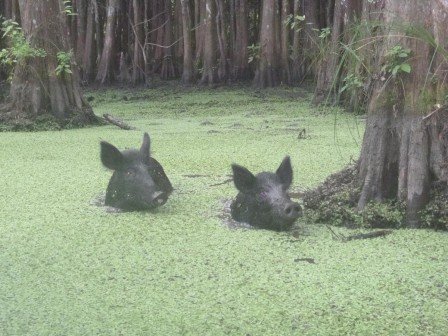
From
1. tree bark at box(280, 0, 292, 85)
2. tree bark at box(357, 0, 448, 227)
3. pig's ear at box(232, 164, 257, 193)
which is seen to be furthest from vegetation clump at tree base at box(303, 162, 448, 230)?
tree bark at box(280, 0, 292, 85)

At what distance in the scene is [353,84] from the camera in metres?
3.18

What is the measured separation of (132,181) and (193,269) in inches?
42.0

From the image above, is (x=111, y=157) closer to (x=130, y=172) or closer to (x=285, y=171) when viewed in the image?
(x=130, y=172)

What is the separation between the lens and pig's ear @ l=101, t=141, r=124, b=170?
344 cm

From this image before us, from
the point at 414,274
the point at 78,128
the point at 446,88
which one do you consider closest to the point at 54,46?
the point at 78,128

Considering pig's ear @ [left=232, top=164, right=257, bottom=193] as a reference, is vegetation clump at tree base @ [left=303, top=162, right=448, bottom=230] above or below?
below

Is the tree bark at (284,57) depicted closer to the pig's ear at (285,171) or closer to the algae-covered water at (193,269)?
the algae-covered water at (193,269)

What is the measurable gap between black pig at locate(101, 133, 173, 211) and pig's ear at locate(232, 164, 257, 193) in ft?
1.34

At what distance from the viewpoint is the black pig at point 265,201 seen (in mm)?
2975

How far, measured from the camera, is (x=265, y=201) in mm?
3053

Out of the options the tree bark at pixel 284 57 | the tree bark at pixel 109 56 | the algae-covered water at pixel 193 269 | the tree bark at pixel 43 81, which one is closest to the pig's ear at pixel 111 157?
the algae-covered water at pixel 193 269

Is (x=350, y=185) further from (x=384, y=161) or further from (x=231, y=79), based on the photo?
(x=231, y=79)

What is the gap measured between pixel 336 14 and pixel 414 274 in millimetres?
7011

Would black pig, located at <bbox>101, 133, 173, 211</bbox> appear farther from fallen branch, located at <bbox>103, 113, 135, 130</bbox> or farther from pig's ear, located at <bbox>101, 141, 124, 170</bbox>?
fallen branch, located at <bbox>103, 113, 135, 130</bbox>
